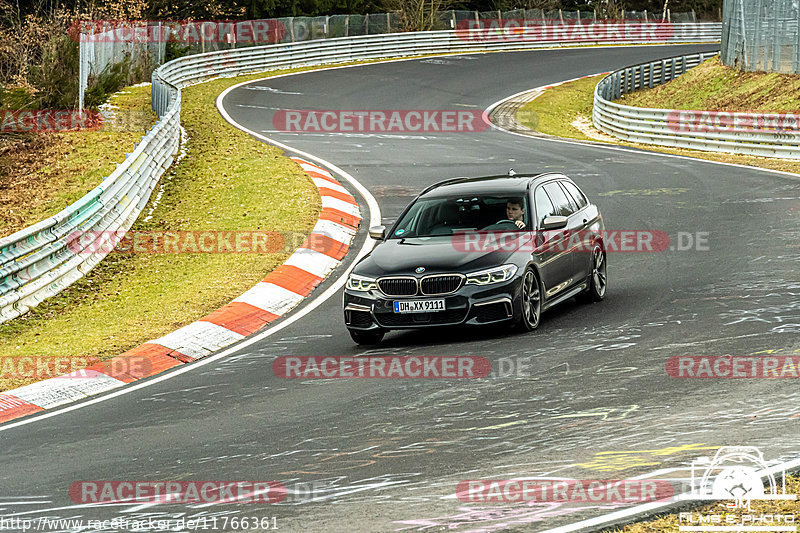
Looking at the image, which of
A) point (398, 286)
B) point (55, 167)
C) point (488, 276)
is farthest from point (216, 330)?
point (55, 167)

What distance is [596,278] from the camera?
479 inches

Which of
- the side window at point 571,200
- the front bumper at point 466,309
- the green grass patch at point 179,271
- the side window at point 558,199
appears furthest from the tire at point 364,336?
the side window at point 571,200

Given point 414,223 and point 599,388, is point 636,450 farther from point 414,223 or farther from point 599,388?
point 414,223

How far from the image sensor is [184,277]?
48.3 feet

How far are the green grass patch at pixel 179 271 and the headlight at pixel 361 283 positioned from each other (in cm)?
231

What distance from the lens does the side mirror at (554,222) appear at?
11.1m

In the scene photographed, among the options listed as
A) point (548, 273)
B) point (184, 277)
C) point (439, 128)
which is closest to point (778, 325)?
point (548, 273)

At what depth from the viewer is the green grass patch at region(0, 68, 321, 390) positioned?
39.5 ft

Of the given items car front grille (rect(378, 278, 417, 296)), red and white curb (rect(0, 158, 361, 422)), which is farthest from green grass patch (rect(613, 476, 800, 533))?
red and white curb (rect(0, 158, 361, 422))

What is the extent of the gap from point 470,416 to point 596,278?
472 cm

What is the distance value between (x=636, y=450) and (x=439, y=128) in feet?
86.1

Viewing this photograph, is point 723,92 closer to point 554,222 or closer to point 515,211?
point 515,211

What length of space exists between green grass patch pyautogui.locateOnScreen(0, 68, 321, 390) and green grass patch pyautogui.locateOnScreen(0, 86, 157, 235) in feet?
5.93

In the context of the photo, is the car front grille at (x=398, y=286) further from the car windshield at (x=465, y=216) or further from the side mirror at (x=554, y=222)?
the side mirror at (x=554, y=222)
